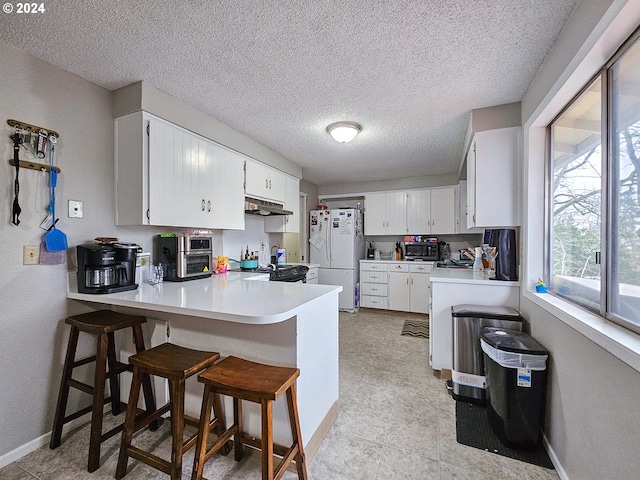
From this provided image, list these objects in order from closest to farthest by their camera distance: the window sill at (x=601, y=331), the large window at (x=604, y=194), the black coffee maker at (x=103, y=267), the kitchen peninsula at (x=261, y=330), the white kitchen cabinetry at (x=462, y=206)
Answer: the window sill at (x=601, y=331)
the large window at (x=604, y=194)
the kitchen peninsula at (x=261, y=330)
the black coffee maker at (x=103, y=267)
the white kitchen cabinetry at (x=462, y=206)

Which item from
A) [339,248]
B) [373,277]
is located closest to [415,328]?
[373,277]

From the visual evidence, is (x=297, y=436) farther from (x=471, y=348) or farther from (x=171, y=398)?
(x=471, y=348)

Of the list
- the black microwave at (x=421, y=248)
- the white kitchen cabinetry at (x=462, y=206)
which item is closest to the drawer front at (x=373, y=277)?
the black microwave at (x=421, y=248)

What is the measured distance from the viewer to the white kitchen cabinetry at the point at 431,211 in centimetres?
455

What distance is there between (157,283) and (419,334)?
3103 mm

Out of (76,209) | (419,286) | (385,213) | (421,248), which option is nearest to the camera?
(76,209)

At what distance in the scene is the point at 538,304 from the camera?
1.80 metres

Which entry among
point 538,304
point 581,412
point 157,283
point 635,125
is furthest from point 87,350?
point 635,125

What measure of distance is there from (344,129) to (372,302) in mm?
3093

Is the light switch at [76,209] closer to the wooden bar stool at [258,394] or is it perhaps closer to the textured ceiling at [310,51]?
the textured ceiling at [310,51]

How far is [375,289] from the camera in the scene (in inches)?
187

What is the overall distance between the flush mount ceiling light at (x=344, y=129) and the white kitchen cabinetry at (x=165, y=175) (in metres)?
1.09

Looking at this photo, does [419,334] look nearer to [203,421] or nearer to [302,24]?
[203,421]

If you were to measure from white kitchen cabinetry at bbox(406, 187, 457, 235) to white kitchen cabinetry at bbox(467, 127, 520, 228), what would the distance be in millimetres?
2347
